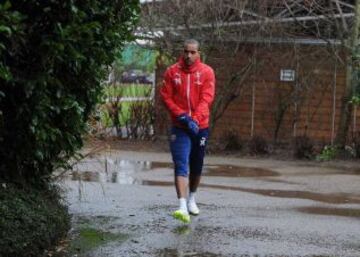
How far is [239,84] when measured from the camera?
687 inches

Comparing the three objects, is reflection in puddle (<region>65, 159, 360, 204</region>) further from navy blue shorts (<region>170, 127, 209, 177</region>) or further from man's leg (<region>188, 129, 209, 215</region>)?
man's leg (<region>188, 129, 209, 215</region>)

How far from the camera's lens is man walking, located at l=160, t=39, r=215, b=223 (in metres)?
7.86

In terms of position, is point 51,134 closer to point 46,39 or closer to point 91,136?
point 46,39

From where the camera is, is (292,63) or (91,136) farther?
(292,63)

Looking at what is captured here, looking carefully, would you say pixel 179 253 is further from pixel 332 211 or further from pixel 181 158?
pixel 332 211

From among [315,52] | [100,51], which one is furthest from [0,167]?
[315,52]

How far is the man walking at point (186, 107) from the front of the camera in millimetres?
7859

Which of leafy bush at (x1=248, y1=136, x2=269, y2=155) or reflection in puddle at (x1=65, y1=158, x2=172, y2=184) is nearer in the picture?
reflection in puddle at (x1=65, y1=158, x2=172, y2=184)

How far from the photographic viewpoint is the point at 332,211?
865 cm

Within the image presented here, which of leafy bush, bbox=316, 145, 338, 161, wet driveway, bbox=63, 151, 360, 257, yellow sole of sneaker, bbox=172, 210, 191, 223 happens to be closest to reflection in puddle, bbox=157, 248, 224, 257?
wet driveway, bbox=63, 151, 360, 257

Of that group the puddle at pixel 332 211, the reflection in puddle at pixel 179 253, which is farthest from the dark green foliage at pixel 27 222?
the puddle at pixel 332 211

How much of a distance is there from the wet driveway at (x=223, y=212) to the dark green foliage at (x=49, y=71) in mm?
1151

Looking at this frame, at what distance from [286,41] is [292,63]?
0.87 metres

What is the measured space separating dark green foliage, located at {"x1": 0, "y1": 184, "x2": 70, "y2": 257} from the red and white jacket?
2.09m
